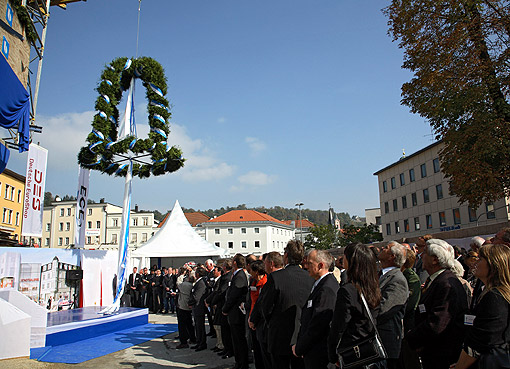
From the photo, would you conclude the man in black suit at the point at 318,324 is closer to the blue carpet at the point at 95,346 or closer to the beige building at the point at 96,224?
the blue carpet at the point at 95,346

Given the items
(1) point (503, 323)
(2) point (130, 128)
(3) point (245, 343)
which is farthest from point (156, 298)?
(1) point (503, 323)

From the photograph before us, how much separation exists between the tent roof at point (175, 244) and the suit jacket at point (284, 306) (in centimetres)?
1500

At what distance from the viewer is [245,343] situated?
7016 millimetres

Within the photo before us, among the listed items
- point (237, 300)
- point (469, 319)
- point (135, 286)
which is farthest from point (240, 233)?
point (469, 319)

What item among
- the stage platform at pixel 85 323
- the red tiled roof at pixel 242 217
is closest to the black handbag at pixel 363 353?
the stage platform at pixel 85 323

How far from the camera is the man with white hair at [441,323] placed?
333 cm

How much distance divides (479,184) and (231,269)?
7.87m

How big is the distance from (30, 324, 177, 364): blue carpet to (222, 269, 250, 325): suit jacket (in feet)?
11.7

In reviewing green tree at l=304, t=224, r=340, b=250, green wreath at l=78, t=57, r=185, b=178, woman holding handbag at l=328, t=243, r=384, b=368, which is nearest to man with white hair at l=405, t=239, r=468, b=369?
woman holding handbag at l=328, t=243, r=384, b=368

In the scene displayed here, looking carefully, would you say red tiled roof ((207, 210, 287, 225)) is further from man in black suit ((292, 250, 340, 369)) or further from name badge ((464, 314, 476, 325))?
name badge ((464, 314, 476, 325))

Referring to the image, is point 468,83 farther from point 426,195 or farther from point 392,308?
point 426,195

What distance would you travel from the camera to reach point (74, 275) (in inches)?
490

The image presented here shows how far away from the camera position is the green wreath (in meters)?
12.2

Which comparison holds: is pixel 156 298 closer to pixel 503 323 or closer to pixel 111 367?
pixel 111 367
